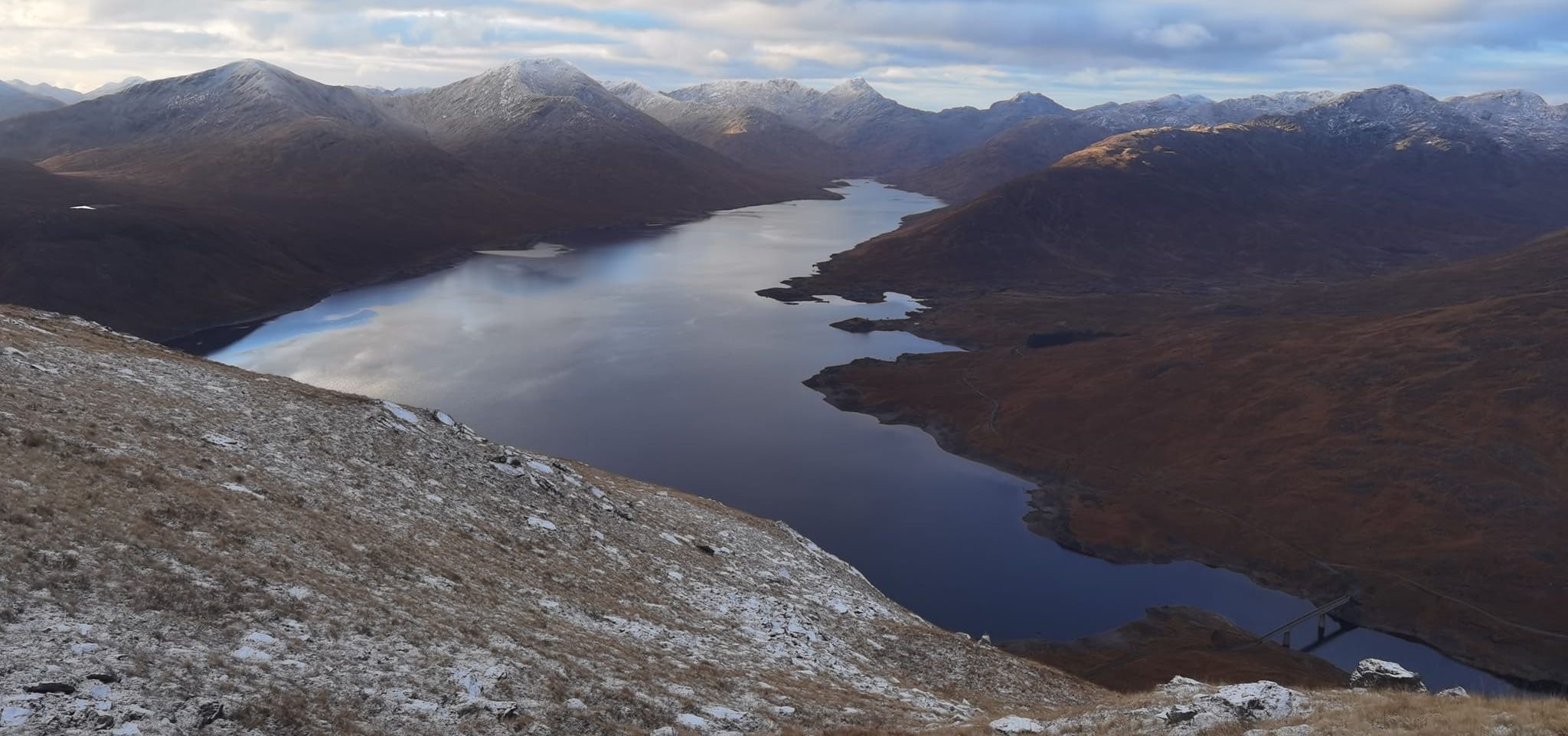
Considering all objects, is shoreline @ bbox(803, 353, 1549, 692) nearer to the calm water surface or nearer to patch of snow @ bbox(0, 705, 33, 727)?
the calm water surface

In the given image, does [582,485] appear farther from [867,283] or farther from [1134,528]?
[867,283]

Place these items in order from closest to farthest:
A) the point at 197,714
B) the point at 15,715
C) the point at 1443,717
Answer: the point at 15,715
the point at 197,714
the point at 1443,717

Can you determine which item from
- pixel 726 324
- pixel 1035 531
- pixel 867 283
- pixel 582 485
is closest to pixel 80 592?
pixel 582 485

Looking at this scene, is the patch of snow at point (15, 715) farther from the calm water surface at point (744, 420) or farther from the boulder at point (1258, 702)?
the calm water surface at point (744, 420)

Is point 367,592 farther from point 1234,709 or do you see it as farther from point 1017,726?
point 1234,709

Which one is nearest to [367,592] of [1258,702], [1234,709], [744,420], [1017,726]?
[1017,726]

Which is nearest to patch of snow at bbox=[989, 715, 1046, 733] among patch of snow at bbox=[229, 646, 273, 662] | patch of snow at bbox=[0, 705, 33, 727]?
patch of snow at bbox=[229, 646, 273, 662]
